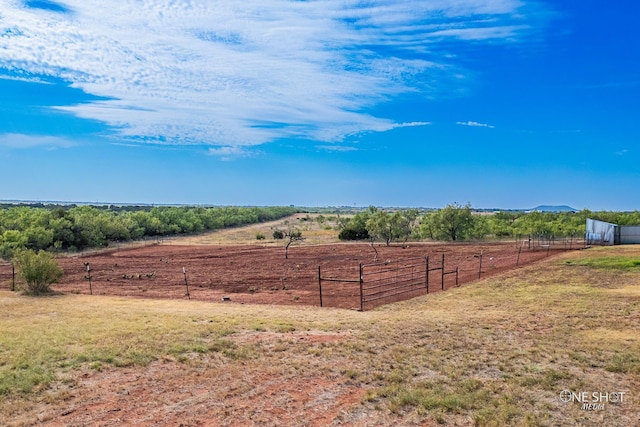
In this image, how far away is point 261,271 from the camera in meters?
35.0

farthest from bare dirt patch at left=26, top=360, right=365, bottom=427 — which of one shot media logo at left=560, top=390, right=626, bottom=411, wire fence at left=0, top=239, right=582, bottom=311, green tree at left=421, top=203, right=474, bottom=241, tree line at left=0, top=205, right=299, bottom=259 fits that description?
green tree at left=421, top=203, right=474, bottom=241

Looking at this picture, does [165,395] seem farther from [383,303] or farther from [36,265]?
[36,265]

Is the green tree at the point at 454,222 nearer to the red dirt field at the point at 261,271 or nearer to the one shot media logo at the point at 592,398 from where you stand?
the red dirt field at the point at 261,271

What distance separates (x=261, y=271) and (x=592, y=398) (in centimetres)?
2865

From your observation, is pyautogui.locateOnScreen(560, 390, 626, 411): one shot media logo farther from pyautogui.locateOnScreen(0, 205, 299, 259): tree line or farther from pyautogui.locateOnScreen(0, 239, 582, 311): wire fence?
pyautogui.locateOnScreen(0, 205, 299, 259): tree line

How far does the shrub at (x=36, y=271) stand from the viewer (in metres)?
22.1

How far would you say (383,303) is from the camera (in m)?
19.7

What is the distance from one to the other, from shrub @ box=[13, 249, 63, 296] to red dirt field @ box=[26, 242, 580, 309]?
2248 mm

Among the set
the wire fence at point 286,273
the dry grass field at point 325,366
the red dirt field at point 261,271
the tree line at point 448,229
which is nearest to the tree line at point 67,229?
the wire fence at point 286,273

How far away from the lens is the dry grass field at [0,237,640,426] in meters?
7.34

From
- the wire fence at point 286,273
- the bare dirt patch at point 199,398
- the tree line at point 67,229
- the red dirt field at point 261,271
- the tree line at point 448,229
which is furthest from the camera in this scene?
the tree line at point 448,229

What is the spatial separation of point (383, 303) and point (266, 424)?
13.2 m

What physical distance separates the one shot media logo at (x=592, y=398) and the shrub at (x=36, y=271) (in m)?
22.4

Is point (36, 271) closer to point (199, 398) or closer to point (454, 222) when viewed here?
point (199, 398)
